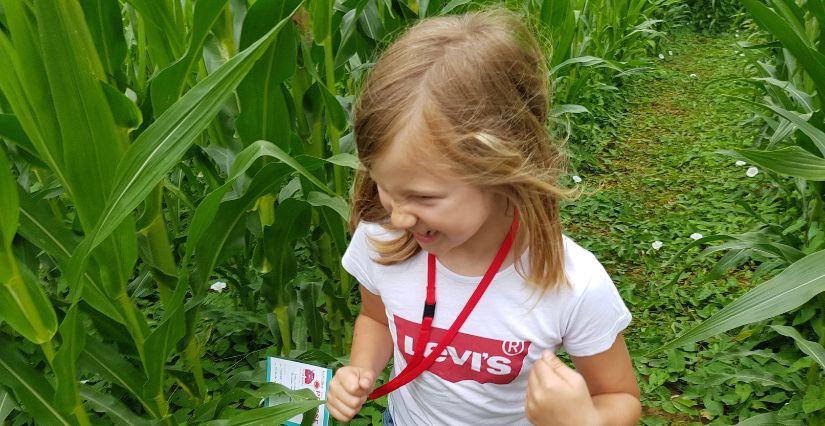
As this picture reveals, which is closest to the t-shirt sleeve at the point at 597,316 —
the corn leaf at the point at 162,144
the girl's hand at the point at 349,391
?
the girl's hand at the point at 349,391

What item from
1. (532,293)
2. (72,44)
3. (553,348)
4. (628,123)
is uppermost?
(72,44)

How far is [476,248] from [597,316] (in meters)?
0.21

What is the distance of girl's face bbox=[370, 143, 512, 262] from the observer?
86 centimetres

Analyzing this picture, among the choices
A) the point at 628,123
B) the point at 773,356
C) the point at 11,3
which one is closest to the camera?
the point at 11,3

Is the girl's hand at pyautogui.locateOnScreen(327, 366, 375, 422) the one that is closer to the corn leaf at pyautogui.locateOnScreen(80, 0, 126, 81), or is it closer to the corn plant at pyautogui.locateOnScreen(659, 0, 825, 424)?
the corn plant at pyautogui.locateOnScreen(659, 0, 825, 424)

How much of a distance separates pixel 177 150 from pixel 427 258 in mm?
427

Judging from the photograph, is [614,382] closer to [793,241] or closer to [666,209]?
[793,241]

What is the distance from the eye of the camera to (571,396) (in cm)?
84

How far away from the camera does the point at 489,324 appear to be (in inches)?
40.1

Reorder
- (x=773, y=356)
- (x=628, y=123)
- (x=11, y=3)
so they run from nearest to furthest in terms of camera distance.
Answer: (x=11, y=3) → (x=773, y=356) → (x=628, y=123)

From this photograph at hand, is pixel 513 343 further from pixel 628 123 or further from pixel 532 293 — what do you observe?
pixel 628 123

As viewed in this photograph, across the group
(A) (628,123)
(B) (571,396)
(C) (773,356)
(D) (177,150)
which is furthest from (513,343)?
(A) (628,123)

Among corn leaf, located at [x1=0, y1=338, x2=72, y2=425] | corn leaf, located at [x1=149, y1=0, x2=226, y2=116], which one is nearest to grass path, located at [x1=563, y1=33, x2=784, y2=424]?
corn leaf, located at [x1=149, y1=0, x2=226, y2=116]

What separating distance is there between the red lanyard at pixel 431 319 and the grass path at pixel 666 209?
36 centimetres
